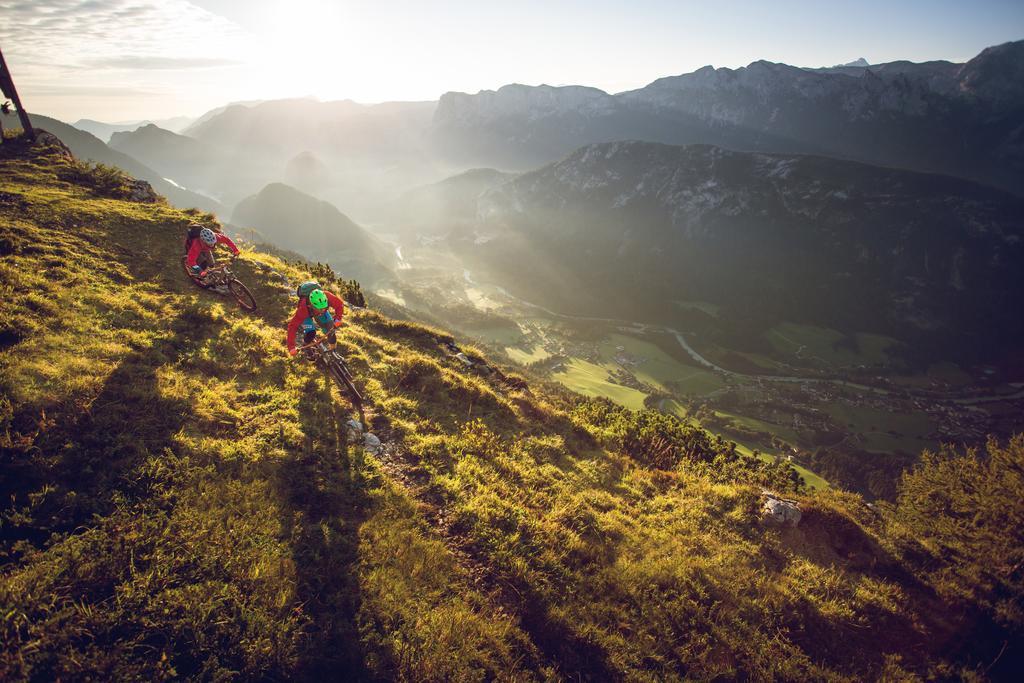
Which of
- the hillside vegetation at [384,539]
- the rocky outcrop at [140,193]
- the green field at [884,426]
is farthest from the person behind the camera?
the green field at [884,426]

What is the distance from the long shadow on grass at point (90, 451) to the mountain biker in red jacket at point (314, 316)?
3.34m

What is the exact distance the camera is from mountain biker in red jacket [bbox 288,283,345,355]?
11825 millimetres

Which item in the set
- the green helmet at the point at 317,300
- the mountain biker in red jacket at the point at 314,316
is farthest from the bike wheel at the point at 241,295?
the green helmet at the point at 317,300

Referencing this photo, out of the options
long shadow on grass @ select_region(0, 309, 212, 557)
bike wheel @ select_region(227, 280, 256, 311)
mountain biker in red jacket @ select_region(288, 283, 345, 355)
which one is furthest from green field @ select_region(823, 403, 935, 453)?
long shadow on grass @ select_region(0, 309, 212, 557)

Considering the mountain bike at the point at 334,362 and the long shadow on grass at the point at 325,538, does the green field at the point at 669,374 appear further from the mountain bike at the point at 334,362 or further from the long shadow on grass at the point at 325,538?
the long shadow on grass at the point at 325,538

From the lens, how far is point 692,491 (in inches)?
521

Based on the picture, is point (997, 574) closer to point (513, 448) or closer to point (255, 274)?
point (513, 448)

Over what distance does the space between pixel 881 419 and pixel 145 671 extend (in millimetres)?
215040

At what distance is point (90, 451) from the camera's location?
7684 millimetres

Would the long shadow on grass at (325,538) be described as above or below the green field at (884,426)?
above

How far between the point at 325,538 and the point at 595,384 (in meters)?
146

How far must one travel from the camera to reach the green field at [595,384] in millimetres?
135750

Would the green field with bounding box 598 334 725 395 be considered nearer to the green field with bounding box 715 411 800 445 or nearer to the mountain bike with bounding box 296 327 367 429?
the green field with bounding box 715 411 800 445

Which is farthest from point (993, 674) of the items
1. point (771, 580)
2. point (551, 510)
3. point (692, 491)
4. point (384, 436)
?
point (384, 436)
